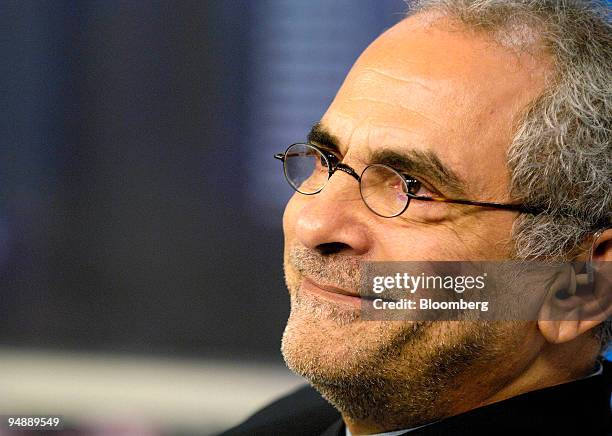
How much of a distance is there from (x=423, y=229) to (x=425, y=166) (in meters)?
0.11

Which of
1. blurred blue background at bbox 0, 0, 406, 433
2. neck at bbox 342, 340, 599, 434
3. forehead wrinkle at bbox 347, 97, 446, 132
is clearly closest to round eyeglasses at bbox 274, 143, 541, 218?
forehead wrinkle at bbox 347, 97, 446, 132

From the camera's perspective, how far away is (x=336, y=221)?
4.48 ft

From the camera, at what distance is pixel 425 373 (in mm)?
1364

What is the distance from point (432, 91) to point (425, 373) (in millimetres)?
489

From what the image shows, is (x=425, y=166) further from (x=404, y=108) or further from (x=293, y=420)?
(x=293, y=420)

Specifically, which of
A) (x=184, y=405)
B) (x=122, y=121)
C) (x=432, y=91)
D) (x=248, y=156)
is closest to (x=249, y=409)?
(x=184, y=405)

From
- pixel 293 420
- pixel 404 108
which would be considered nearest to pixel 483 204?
pixel 404 108

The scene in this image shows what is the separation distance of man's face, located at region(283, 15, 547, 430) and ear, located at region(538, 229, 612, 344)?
0.13 feet

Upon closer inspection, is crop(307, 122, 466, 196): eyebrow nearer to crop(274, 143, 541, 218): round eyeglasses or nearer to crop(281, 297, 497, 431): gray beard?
crop(274, 143, 541, 218): round eyeglasses

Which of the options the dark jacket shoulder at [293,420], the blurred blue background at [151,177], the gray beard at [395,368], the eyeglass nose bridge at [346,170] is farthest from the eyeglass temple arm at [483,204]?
the blurred blue background at [151,177]

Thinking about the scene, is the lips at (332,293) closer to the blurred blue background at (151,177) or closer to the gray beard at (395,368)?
the gray beard at (395,368)

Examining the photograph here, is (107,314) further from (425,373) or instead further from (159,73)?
(425,373)

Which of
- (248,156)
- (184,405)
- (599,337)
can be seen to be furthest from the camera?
(248,156)

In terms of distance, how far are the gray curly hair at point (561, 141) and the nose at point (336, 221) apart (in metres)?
0.27
